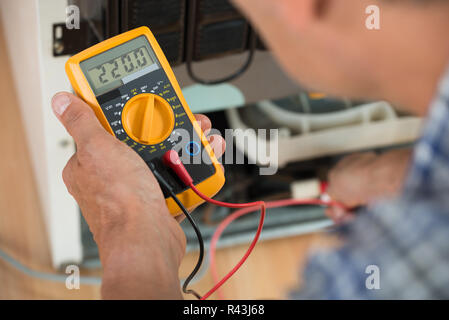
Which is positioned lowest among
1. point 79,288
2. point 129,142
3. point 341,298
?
point 79,288

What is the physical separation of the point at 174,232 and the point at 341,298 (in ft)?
0.54

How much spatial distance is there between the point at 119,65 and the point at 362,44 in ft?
0.81

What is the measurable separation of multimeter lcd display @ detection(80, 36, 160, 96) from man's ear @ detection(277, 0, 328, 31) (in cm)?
19

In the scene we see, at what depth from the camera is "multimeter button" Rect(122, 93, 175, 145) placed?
55 cm

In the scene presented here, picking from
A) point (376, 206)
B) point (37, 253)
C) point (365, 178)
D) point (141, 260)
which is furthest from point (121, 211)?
point (37, 253)

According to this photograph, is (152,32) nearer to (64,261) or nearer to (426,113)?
(426,113)

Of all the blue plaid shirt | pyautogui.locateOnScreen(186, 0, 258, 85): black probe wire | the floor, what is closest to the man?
the blue plaid shirt

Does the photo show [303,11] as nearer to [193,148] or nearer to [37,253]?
[193,148]

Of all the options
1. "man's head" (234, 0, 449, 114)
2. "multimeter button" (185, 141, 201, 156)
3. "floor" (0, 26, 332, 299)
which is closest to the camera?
"man's head" (234, 0, 449, 114)

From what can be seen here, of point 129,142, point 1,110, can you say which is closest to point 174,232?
point 129,142

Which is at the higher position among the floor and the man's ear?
the man's ear

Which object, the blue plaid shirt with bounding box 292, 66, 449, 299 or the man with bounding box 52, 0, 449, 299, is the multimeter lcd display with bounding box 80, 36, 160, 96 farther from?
the blue plaid shirt with bounding box 292, 66, 449, 299

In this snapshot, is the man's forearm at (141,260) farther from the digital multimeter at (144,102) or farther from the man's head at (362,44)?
the man's head at (362,44)

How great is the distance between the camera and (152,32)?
0.59 m
